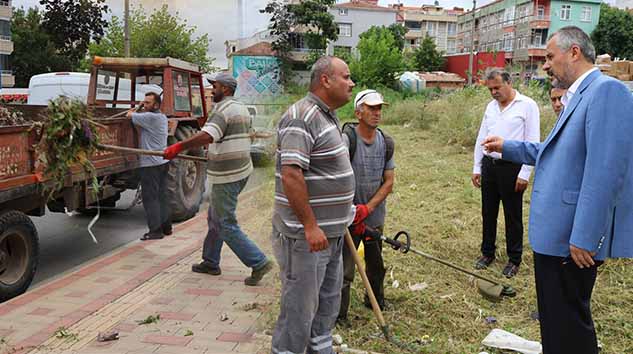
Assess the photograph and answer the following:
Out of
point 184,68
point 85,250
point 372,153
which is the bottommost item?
point 85,250

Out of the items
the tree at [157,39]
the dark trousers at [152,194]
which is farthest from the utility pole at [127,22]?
the dark trousers at [152,194]

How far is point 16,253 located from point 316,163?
3.34 m

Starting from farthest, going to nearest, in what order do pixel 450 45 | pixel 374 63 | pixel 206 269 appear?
pixel 450 45
pixel 374 63
pixel 206 269

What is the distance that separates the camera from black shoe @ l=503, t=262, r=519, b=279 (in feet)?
15.3

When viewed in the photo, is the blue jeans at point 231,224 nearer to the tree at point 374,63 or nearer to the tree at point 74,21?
the tree at point 74,21

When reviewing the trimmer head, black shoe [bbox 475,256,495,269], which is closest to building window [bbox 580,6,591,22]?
black shoe [bbox 475,256,495,269]

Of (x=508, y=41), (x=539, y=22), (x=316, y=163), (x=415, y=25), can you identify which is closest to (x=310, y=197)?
(x=316, y=163)

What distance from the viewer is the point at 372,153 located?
357 cm

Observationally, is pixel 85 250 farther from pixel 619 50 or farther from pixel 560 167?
pixel 619 50

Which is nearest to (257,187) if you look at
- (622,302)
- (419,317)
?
(419,317)

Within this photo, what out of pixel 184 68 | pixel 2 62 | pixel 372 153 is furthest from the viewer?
pixel 2 62

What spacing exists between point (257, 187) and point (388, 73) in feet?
37.1

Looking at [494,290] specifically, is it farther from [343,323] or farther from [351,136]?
[351,136]

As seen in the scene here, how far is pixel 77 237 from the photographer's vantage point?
21.6ft
